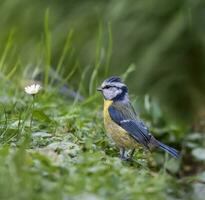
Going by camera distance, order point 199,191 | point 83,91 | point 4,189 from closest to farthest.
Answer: point 4,189 < point 199,191 < point 83,91

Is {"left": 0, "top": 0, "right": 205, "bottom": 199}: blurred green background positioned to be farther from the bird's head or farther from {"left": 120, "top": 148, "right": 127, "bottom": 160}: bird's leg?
{"left": 120, "top": 148, "right": 127, "bottom": 160}: bird's leg

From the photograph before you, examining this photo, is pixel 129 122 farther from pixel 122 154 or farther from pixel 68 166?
pixel 68 166

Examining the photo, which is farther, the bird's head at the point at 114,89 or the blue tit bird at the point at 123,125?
the bird's head at the point at 114,89

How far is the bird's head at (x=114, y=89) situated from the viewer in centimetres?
497

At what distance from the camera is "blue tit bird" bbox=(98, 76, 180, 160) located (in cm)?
463

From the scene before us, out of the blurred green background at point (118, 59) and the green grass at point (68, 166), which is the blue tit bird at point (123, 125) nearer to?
the green grass at point (68, 166)

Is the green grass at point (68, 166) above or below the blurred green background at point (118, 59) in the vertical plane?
below

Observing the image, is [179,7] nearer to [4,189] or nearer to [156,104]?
[156,104]

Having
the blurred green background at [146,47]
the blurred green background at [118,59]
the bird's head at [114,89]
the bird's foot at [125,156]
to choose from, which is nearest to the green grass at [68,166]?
the bird's foot at [125,156]

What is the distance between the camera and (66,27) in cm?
791

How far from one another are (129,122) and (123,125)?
38 millimetres

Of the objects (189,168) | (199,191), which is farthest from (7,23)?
(199,191)

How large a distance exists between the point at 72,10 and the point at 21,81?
1814mm

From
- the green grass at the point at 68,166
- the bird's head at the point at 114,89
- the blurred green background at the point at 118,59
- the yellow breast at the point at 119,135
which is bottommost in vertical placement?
the green grass at the point at 68,166
